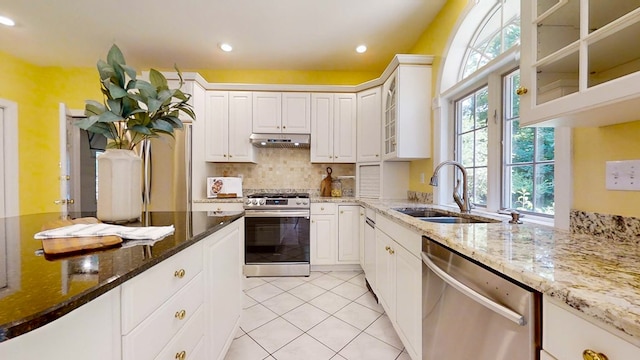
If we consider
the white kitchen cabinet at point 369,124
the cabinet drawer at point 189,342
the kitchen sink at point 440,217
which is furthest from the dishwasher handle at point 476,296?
the white kitchen cabinet at point 369,124

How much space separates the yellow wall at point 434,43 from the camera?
2.14 m

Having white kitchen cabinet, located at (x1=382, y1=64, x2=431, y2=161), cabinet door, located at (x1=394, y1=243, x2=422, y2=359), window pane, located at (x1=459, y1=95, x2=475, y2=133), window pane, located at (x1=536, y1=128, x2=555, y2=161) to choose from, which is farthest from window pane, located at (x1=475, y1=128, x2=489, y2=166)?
cabinet door, located at (x1=394, y1=243, x2=422, y2=359)

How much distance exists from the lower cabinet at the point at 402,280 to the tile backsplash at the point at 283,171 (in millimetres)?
1606

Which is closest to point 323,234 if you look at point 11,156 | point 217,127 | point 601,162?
point 217,127

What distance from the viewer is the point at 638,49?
2.74 ft

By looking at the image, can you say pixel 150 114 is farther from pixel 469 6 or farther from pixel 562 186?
pixel 469 6

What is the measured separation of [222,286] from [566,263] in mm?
1455

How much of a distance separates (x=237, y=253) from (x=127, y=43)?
2885 millimetres

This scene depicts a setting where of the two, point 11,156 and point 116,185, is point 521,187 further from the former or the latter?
point 11,156

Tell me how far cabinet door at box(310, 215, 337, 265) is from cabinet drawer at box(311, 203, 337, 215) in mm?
46

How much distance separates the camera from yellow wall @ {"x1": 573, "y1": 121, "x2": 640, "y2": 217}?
0.96 m

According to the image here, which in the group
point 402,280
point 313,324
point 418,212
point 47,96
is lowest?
point 313,324

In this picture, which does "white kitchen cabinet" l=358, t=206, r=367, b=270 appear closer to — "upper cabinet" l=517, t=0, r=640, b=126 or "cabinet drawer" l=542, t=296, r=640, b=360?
"upper cabinet" l=517, t=0, r=640, b=126

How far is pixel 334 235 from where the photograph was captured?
3.01m
